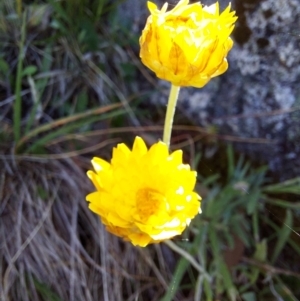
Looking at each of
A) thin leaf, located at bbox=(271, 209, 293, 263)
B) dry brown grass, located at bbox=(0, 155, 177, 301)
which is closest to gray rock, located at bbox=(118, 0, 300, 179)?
thin leaf, located at bbox=(271, 209, 293, 263)

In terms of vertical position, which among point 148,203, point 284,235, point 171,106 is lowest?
point 284,235

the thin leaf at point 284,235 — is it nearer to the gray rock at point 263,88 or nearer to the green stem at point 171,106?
the gray rock at point 263,88

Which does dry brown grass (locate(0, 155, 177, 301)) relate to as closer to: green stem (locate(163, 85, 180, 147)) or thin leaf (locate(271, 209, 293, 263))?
thin leaf (locate(271, 209, 293, 263))

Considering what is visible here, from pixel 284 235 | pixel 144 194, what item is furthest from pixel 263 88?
pixel 144 194

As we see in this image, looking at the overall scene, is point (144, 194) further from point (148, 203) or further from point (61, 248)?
point (61, 248)

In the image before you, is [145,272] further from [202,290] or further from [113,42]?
[113,42]

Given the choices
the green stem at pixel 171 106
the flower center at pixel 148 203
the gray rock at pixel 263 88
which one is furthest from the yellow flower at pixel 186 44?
the gray rock at pixel 263 88
